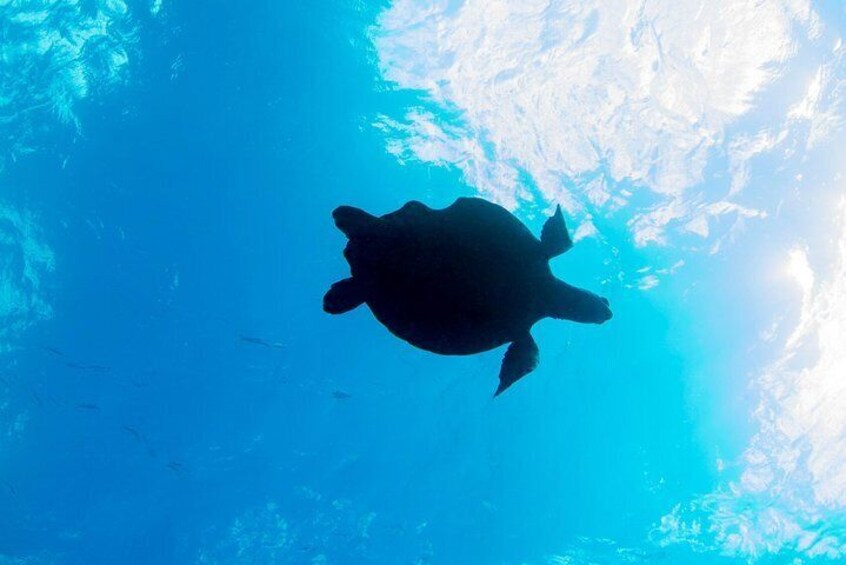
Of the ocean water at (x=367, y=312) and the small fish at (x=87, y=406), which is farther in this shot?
the small fish at (x=87, y=406)

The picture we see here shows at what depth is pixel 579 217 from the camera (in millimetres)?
16484

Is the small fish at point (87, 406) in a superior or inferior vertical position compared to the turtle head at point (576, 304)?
superior

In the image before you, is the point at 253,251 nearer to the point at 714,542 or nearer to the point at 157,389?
the point at 157,389

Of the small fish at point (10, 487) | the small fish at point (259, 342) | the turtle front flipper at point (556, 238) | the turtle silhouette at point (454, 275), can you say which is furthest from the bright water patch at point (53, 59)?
the small fish at point (10, 487)

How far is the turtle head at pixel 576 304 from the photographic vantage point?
4.39 m

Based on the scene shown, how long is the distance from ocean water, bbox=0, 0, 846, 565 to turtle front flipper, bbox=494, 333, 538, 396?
10942 millimetres

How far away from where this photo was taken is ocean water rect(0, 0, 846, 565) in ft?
48.1

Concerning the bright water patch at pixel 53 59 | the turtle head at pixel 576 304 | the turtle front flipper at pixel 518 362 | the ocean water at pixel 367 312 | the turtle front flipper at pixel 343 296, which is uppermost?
the bright water patch at pixel 53 59

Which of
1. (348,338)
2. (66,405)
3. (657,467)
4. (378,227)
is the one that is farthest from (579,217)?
(66,405)

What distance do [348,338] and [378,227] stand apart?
1598 centimetres

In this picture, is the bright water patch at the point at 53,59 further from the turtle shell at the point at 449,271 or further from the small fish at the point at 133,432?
the turtle shell at the point at 449,271

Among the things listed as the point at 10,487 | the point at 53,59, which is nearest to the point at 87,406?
the point at 10,487

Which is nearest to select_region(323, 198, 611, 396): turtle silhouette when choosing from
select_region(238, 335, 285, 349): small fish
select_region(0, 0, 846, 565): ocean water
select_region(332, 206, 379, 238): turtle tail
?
select_region(332, 206, 379, 238): turtle tail

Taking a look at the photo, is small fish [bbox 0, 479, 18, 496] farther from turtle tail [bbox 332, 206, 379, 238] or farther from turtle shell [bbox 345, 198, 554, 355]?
turtle tail [bbox 332, 206, 379, 238]
